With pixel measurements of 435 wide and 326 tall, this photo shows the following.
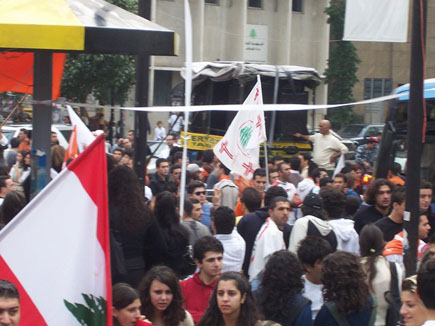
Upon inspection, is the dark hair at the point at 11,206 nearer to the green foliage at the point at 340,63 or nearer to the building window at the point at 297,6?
the green foliage at the point at 340,63

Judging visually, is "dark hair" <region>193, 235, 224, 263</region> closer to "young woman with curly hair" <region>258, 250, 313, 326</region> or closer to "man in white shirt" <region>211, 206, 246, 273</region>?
"young woman with curly hair" <region>258, 250, 313, 326</region>

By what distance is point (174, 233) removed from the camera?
6691 mm

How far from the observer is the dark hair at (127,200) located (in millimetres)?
5941

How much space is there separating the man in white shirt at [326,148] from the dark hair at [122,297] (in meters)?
9.54

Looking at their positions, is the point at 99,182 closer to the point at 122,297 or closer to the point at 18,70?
the point at 122,297

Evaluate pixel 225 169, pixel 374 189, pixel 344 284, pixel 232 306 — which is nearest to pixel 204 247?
pixel 232 306

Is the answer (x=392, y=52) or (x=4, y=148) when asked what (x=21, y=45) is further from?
(x=392, y=52)

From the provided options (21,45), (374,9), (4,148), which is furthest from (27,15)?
(4,148)

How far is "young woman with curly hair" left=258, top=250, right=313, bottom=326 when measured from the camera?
512 centimetres

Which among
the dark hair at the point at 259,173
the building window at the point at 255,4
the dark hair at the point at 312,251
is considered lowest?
the dark hair at the point at 312,251

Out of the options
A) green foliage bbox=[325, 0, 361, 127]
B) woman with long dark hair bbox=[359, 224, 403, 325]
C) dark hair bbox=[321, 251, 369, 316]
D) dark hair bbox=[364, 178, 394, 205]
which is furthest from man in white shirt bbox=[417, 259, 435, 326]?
green foliage bbox=[325, 0, 361, 127]

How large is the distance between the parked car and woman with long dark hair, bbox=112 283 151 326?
25267 millimetres

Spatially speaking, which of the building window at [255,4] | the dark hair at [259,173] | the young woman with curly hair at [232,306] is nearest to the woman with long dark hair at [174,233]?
the young woman with curly hair at [232,306]

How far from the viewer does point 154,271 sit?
539 cm
